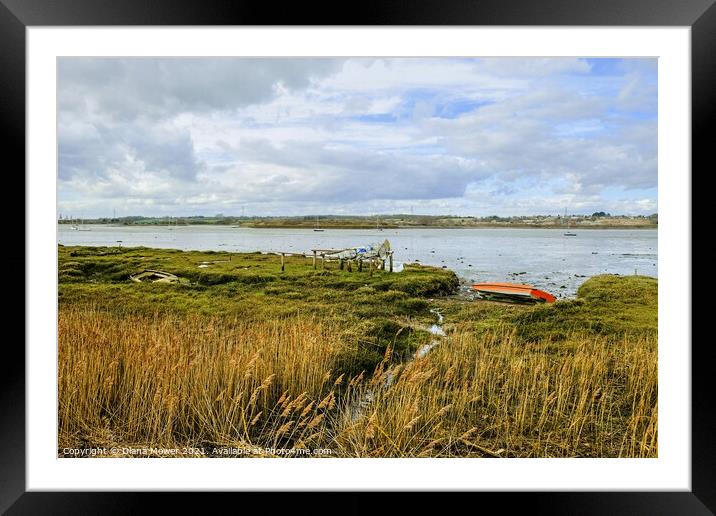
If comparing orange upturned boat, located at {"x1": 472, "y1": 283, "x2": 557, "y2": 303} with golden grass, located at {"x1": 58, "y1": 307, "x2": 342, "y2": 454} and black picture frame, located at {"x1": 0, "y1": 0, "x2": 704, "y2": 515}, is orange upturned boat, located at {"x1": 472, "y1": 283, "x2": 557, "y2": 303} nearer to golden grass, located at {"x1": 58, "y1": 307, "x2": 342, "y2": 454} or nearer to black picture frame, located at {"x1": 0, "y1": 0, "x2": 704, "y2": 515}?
golden grass, located at {"x1": 58, "y1": 307, "x2": 342, "y2": 454}

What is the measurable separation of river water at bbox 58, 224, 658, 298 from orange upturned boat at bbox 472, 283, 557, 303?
0.07 m

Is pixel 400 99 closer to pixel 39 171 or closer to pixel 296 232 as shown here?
pixel 296 232

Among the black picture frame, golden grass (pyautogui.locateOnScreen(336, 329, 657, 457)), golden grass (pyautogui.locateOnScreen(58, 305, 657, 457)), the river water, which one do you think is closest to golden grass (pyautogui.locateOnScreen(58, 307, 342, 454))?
golden grass (pyautogui.locateOnScreen(58, 305, 657, 457))

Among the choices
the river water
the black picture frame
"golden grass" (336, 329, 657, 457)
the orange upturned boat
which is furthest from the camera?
the orange upturned boat

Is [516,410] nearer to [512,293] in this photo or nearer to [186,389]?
[512,293]

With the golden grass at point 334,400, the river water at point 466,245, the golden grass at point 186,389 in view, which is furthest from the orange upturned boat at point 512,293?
the golden grass at point 186,389

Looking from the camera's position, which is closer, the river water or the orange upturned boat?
the river water

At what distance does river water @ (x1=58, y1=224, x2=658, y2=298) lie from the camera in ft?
11.5
